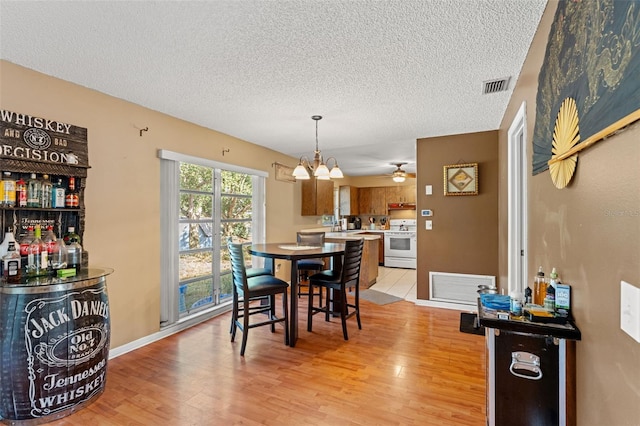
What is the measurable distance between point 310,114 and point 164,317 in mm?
2573

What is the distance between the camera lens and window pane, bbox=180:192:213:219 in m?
3.57

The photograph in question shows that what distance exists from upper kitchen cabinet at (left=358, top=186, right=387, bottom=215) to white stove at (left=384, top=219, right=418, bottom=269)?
1028 millimetres

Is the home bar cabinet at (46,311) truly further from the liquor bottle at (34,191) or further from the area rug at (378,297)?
the area rug at (378,297)

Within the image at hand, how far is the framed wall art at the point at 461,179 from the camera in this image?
393cm

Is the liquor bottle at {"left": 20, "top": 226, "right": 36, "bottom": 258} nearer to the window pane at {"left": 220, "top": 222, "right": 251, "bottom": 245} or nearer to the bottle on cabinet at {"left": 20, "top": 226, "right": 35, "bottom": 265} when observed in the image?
the bottle on cabinet at {"left": 20, "top": 226, "right": 35, "bottom": 265}

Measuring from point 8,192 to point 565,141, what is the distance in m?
3.14

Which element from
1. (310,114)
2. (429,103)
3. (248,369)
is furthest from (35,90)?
(429,103)

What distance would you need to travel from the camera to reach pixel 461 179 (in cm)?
400

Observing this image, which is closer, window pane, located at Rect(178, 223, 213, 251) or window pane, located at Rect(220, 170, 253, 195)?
window pane, located at Rect(178, 223, 213, 251)

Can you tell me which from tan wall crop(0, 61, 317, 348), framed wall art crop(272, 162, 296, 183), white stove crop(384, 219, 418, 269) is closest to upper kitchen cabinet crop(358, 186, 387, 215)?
white stove crop(384, 219, 418, 269)

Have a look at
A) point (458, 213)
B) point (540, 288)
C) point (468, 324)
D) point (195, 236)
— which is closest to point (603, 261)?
point (540, 288)

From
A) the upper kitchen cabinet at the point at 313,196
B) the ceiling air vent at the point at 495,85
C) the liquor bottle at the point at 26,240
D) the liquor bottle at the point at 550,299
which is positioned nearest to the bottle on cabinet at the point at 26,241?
the liquor bottle at the point at 26,240

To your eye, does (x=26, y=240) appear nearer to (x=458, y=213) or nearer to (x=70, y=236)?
(x=70, y=236)

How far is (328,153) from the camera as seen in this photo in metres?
5.31
